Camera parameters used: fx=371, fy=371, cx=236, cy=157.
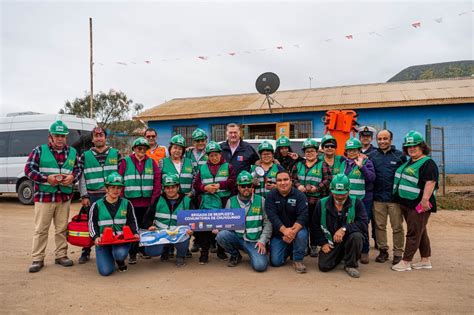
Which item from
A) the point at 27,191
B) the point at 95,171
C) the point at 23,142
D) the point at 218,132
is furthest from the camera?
the point at 218,132

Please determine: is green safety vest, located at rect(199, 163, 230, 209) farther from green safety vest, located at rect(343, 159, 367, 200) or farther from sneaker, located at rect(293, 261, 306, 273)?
green safety vest, located at rect(343, 159, 367, 200)

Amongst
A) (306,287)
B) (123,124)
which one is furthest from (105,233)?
(123,124)

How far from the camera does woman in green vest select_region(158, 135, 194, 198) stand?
18.8 ft

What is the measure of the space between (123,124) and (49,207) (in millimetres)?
22910

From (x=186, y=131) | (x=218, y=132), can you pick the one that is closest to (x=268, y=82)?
(x=218, y=132)

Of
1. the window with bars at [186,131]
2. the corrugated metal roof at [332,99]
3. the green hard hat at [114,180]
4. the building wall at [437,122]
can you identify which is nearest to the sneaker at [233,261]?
the green hard hat at [114,180]

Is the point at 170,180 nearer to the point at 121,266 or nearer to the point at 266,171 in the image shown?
the point at 121,266

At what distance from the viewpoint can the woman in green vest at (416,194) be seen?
15.8ft

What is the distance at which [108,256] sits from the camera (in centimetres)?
496

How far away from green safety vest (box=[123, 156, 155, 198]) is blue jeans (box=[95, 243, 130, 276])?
766 mm

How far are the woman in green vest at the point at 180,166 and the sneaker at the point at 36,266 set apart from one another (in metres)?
2.06

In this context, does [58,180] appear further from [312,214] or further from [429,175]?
[429,175]

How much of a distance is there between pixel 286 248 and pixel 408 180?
192 centimetres

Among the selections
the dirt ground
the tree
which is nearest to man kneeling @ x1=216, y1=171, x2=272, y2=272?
the dirt ground
